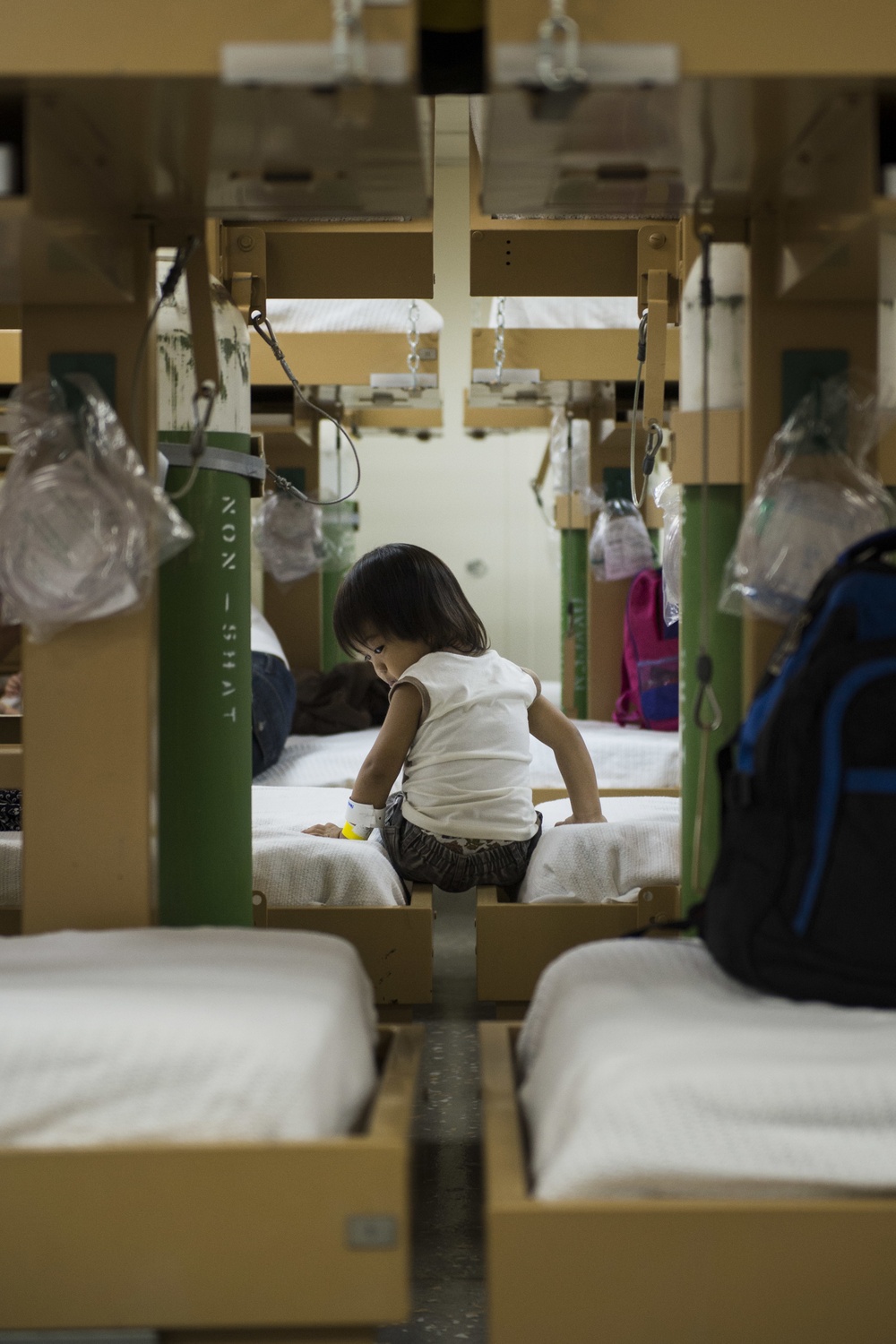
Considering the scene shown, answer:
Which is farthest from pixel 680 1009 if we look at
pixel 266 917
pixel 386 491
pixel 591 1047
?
pixel 386 491

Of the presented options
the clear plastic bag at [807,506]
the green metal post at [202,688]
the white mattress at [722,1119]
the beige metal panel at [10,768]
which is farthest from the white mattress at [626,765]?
the white mattress at [722,1119]

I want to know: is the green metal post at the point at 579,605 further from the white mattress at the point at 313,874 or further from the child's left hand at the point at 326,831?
the white mattress at the point at 313,874

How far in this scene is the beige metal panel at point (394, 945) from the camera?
7.06 ft

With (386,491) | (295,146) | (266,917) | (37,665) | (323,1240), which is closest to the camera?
(323,1240)

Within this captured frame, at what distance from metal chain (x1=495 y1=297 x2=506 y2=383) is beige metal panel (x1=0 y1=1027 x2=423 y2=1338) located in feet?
7.86

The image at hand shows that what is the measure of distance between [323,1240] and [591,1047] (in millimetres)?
273

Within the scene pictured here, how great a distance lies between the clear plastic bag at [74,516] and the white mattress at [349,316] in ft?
5.66

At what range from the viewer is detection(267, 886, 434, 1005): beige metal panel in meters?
2.15

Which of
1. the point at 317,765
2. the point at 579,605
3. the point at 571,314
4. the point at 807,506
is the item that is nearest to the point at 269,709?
the point at 317,765

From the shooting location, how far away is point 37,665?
1.50m

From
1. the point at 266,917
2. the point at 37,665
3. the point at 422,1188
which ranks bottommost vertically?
the point at 422,1188

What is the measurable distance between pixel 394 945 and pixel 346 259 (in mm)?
1229

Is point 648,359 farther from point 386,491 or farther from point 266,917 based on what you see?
point 386,491

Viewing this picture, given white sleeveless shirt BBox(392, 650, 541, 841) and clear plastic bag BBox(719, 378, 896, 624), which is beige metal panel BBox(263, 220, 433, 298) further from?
clear plastic bag BBox(719, 378, 896, 624)
